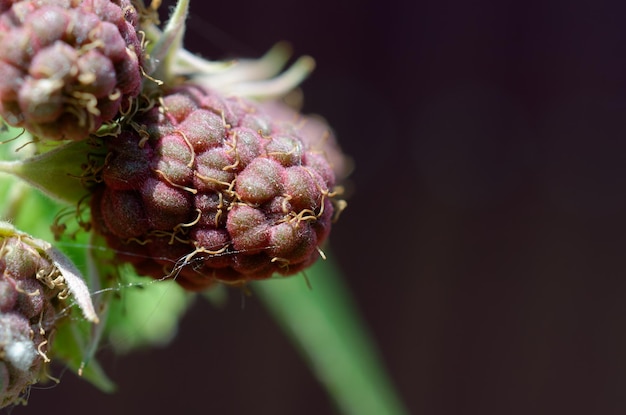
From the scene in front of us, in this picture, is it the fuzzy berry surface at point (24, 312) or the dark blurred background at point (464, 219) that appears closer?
the fuzzy berry surface at point (24, 312)

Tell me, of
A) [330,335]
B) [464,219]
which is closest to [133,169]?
[330,335]

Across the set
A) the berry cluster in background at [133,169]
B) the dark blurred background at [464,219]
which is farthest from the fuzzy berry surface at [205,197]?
the dark blurred background at [464,219]

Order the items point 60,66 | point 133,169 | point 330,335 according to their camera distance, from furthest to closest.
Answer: point 330,335, point 133,169, point 60,66

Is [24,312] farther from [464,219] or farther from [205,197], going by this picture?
[464,219]

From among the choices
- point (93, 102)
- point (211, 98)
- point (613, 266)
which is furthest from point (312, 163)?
point (613, 266)

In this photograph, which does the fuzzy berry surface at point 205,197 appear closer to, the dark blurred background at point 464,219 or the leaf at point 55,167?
the leaf at point 55,167

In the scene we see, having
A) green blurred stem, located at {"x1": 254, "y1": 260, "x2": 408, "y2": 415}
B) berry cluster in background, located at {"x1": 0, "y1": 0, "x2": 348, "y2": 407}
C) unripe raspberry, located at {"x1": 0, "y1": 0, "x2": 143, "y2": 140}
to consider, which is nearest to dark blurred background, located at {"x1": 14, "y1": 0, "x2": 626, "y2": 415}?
green blurred stem, located at {"x1": 254, "y1": 260, "x2": 408, "y2": 415}

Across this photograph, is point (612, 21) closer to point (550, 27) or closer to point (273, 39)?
point (550, 27)
